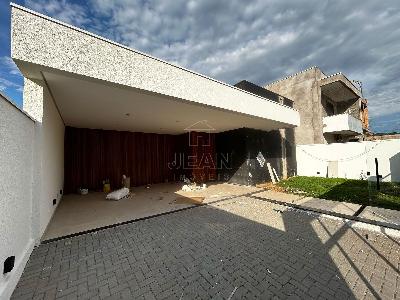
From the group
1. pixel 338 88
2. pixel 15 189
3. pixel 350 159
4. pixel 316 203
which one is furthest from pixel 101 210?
pixel 338 88

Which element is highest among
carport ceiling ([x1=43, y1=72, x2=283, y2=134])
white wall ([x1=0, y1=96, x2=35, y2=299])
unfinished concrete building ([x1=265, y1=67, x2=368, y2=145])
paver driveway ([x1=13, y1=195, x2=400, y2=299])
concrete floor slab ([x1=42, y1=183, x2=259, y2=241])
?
unfinished concrete building ([x1=265, y1=67, x2=368, y2=145])

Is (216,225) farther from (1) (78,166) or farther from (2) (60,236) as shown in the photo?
(1) (78,166)

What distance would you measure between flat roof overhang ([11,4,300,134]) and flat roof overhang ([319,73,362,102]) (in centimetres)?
1092

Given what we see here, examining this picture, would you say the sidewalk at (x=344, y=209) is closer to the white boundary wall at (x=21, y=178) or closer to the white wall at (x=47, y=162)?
the white wall at (x=47, y=162)

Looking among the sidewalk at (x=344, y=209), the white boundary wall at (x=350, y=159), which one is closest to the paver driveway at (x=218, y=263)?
the sidewalk at (x=344, y=209)

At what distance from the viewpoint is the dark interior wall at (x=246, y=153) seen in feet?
40.7

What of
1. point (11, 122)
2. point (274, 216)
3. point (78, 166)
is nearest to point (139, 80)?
point (11, 122)

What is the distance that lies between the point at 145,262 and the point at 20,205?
2.47 meters

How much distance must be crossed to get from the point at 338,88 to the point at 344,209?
14401 mm

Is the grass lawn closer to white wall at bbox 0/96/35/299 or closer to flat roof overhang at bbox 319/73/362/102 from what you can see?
flat roof overhang at bbox 319/73/362/102

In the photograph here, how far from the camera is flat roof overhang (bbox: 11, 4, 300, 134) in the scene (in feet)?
12.1

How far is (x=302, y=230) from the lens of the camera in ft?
16.8

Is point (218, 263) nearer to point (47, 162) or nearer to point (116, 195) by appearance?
point (47, 162)

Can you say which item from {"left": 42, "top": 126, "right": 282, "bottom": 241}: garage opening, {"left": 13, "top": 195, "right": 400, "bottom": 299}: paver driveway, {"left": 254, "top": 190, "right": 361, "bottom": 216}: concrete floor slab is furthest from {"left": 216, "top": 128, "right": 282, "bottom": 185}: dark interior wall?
{"left": 13, "top": 195, "right": 400, "bottom": 299}: paver driveway
